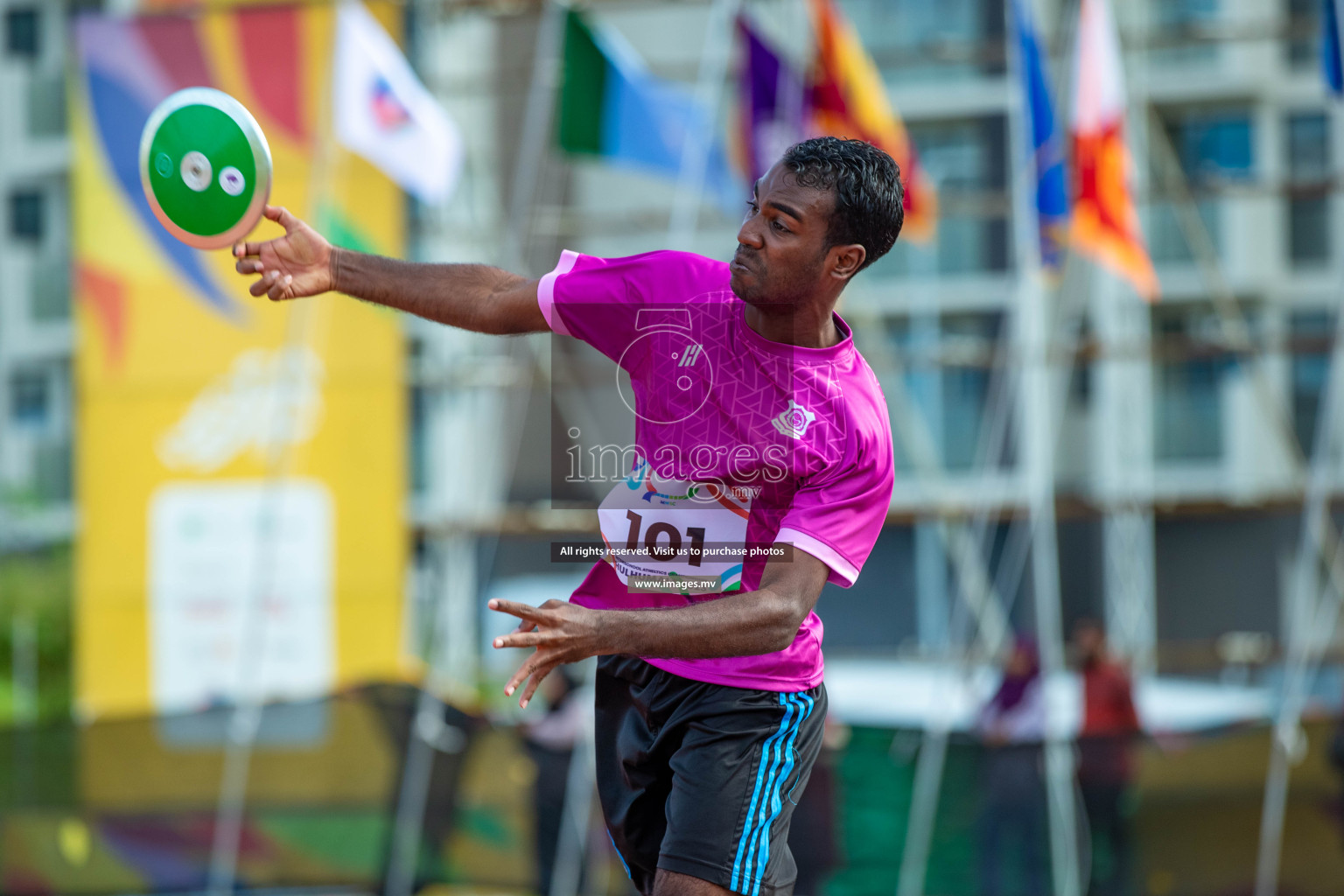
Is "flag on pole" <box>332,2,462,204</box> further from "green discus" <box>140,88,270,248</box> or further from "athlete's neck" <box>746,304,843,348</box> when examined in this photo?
"athlete's neck" <box>746,304,843,348</box>

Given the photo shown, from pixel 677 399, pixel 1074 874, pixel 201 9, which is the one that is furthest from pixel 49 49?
pixel 677 399

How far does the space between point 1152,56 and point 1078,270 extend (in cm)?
558

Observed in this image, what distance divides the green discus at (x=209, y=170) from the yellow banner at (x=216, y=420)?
6.06 m

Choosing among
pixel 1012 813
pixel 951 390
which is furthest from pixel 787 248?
pixel 951 390

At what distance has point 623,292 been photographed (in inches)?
101

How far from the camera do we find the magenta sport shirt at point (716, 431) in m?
2.49

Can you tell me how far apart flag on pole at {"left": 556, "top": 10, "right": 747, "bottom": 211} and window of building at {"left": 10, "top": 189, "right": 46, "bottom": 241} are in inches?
436

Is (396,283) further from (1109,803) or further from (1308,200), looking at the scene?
(1308,200)

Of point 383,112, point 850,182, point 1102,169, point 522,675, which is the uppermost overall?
point 383,112

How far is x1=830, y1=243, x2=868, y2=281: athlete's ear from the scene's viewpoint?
244 centimetres

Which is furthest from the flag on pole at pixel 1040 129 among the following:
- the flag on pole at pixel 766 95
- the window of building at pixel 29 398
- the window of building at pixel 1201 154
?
the window of building at pixel 29 398

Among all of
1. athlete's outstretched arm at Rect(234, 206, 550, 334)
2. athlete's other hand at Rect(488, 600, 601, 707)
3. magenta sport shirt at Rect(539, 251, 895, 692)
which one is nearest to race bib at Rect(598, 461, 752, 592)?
magenta sport shirt at Rect(539, 251, 895, 692)

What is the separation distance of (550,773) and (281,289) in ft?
12.7

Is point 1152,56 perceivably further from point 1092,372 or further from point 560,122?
point 560,122
